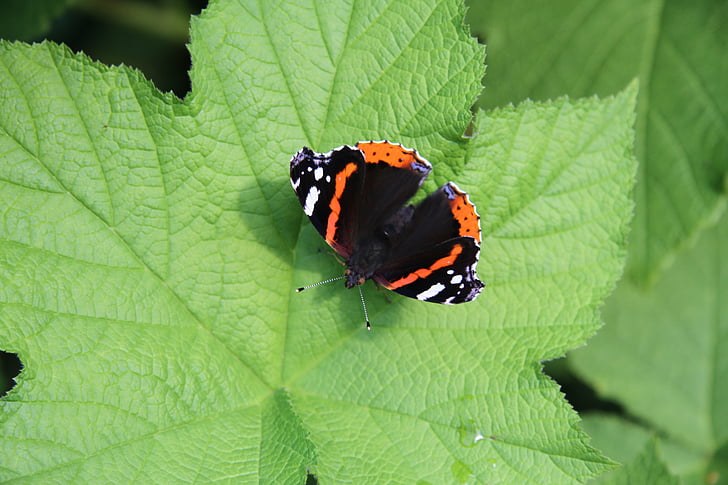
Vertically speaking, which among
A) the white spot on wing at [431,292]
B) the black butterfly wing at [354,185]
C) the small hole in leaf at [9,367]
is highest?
the black butterfly wing at [354,185]

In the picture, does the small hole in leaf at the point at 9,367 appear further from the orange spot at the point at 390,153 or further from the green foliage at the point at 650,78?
the green foliage at the point at 650,78

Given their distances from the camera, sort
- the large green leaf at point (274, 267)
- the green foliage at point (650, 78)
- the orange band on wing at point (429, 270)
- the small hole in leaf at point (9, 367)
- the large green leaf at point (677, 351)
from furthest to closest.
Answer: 1. the large green leaf at point (677, 351)
2. the small hole in leaf at point (9, 367)
3. the green foliage at point (650, 78)
4. the orange band on wing at point (429, 270)
5. the large green leaf at point (274, 267)

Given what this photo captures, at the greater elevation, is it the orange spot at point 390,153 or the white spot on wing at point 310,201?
the orange spot at point 390,153

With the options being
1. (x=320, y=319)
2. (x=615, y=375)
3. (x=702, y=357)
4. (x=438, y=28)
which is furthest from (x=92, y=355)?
(x=702, y=357)

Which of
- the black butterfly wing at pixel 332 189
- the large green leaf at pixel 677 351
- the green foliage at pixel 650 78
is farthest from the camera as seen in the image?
the large green leaf at pixel 677 351

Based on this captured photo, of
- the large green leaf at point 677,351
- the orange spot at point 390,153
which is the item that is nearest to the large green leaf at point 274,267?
the orange spot at point 390,153

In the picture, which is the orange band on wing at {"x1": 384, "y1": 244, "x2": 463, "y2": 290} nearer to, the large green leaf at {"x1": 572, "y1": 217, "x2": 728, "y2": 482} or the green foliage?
the green foliage

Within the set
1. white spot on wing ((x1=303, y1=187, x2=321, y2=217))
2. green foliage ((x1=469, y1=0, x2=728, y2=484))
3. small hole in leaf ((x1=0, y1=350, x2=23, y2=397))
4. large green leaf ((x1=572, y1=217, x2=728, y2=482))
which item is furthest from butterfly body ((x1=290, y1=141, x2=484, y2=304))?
small hole in leaf ((x1=0, y1=350, x2=23, y2=397))
